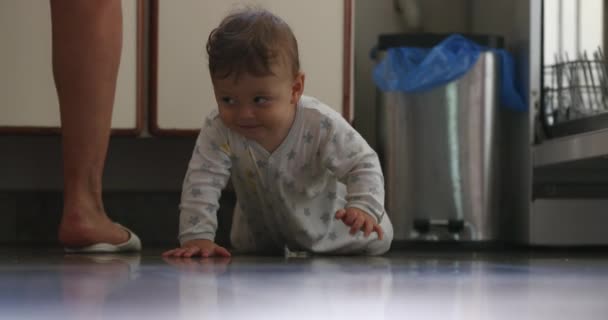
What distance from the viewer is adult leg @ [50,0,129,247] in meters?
1.75

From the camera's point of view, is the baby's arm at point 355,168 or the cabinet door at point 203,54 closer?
the baby's arm at point 355,168

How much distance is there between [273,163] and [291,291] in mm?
842

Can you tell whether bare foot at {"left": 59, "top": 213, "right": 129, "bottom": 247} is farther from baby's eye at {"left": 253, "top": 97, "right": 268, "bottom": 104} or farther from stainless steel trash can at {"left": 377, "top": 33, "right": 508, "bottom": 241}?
stainless steel trash can at {"left": 377, "top": 33, "right": 508, "bottom": 241}

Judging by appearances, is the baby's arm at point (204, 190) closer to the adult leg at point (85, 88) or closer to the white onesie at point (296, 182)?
the white onesie at point (296, 182)

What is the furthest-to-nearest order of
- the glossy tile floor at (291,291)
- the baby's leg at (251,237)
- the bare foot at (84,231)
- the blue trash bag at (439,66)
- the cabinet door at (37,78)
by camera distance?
the blue trash bag at (439,66)
the cabinet door at (37,78)
the baby's leg at (251,237)
the bare foot at (84,231)
the glossy tile floor at (291,291)

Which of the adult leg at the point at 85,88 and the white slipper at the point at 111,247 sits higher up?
the adult leg at the point at 85,88

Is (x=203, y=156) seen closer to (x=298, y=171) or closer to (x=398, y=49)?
(x=298, y=171)

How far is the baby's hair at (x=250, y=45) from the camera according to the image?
1.58 meters

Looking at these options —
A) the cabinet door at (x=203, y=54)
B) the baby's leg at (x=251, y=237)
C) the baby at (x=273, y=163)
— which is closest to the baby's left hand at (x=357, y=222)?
the baby at (x=273, y=163)

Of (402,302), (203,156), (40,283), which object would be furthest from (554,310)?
(203,156)

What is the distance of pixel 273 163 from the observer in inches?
68.1

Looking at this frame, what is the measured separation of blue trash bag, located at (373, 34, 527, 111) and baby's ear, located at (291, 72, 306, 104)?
2.74 feet

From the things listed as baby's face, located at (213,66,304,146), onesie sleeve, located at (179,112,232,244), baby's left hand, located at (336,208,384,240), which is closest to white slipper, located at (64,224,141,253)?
onesie sleeve, located at (179,112,232,244)

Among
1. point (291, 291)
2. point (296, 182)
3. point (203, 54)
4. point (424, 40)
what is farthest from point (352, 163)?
point (424, 40)
